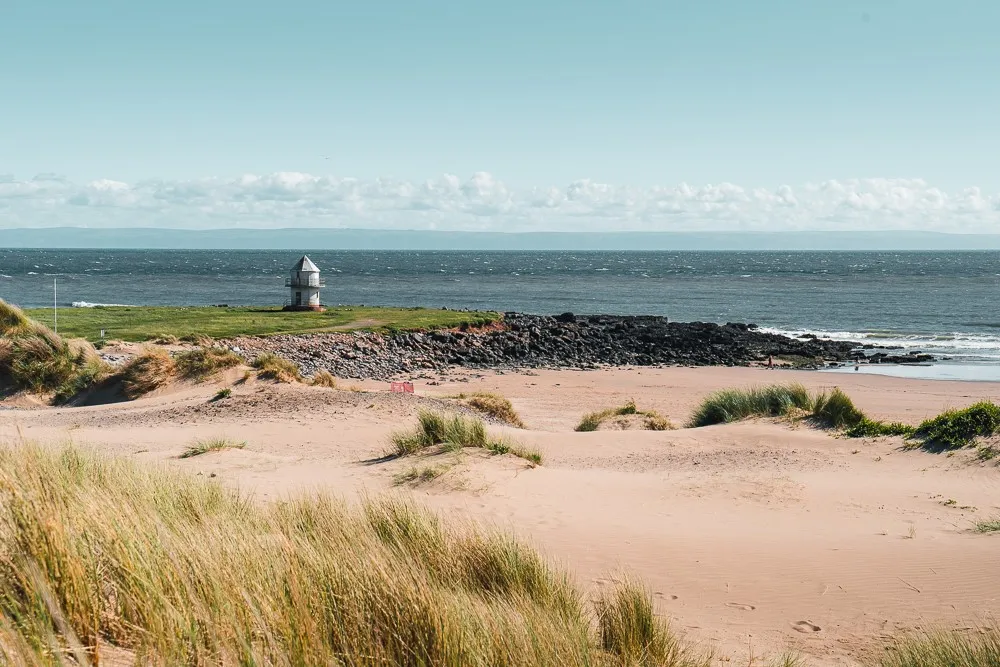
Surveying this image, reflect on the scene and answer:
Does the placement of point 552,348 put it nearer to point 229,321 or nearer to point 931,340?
point 229,321

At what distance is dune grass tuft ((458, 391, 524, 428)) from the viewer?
771 inches

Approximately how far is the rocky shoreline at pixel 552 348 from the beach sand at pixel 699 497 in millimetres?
10847

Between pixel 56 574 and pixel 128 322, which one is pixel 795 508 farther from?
pixel 128 322

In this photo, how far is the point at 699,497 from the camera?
10812 mm

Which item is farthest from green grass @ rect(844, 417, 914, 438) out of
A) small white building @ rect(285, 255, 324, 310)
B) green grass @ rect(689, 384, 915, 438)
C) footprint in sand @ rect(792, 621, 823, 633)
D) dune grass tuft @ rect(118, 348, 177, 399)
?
small white building @ rect(285, 255, 324, 310)

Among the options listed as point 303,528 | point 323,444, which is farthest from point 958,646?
point 323,444

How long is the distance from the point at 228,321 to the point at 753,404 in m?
24.8

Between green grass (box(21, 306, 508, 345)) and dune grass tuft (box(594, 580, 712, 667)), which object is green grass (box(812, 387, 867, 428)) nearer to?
dune grass tuft (box(594, 580, 712, 667))

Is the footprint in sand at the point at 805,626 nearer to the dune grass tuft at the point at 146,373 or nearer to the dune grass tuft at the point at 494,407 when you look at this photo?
the dune grass tuft at the point at 494,407

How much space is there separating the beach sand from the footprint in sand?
0.07 ft

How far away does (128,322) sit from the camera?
3431 centimetres

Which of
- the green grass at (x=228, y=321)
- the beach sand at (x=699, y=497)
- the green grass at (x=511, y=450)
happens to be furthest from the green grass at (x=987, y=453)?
the green grass at (x=228, y=321)

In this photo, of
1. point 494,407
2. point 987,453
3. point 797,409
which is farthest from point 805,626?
point 494,407

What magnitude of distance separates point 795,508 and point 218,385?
14416 mm
